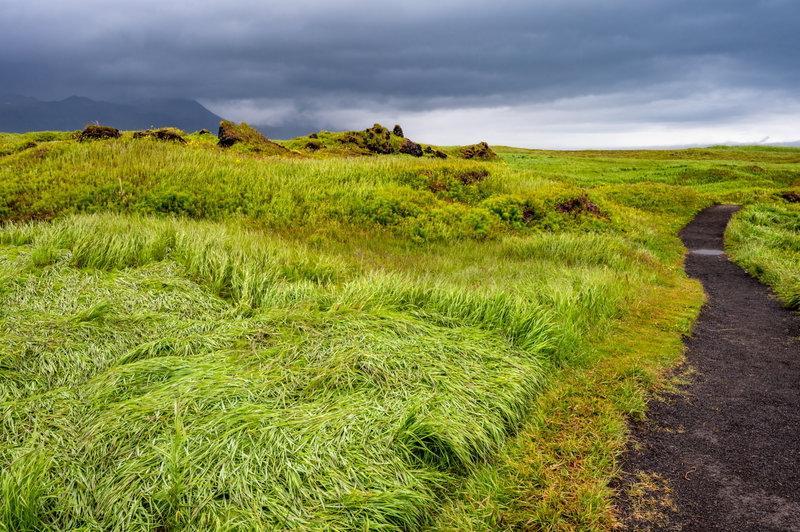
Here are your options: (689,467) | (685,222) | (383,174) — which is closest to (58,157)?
(383,174)

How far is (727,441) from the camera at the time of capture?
3.72 meters

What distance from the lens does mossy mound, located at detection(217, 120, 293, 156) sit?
804 inches

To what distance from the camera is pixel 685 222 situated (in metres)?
19.3

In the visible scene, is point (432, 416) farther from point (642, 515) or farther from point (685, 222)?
point (685, 222)

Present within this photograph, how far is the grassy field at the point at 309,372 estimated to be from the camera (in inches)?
112

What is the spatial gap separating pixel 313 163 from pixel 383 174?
98.9 inches

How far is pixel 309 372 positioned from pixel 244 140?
2008 centimetres

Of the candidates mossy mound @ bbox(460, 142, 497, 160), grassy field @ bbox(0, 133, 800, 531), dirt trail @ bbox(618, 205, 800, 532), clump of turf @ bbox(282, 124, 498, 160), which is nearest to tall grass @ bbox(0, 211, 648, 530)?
grassy field @ bbox(0, 133, 800, 531)

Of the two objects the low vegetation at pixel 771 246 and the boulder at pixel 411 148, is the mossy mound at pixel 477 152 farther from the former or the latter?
the low vegetation at pixel 771 246

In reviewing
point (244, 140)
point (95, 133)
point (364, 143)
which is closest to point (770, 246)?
point (364, 143)

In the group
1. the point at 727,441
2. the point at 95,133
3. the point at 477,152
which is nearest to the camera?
the point at 727,441

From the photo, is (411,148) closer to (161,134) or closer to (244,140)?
(244,140)

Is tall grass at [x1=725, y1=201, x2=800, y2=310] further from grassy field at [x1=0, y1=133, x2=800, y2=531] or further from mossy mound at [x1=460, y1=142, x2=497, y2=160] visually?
mossy mound at [x1=460, y1=142, x2=497, y2=160]

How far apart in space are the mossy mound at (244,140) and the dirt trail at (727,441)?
18641 mm
